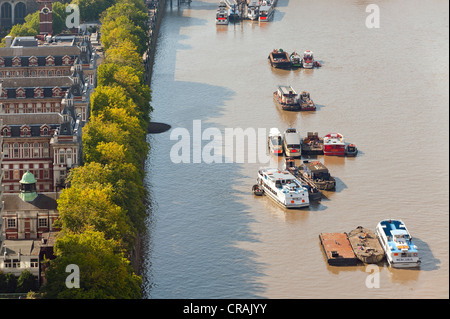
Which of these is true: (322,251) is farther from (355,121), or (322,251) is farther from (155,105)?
(155,105)

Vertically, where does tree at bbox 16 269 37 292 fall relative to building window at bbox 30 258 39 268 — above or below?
below

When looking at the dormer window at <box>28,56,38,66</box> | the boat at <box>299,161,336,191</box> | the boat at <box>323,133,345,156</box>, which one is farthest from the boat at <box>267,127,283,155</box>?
the dormer window at <box>28,56,38,66</box>

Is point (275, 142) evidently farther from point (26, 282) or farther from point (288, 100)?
point (26, 282)

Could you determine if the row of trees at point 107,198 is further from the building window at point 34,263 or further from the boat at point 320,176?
the boat at point 320,176

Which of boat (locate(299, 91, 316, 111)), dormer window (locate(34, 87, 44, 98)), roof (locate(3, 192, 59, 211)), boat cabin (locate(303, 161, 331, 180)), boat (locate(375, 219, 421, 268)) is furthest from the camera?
boat (locate(299, 91, 316, 111))

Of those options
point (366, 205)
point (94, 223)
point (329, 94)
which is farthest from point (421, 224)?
point (329, 94)

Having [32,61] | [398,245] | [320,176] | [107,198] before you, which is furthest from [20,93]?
[398,245]

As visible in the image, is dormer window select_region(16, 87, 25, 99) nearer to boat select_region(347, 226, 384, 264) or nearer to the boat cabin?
the boat cabin
